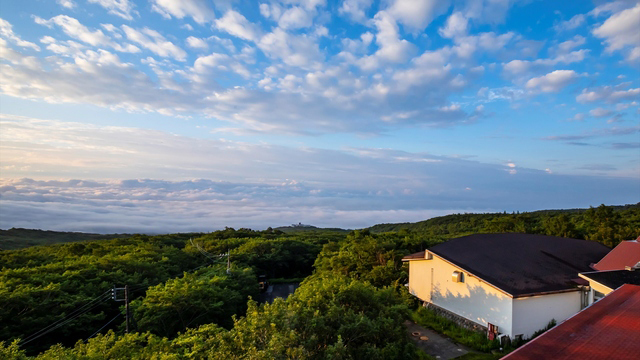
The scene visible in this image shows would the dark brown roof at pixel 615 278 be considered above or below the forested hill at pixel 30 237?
above

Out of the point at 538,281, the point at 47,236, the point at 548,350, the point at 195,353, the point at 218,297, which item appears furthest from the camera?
the point at 47,236

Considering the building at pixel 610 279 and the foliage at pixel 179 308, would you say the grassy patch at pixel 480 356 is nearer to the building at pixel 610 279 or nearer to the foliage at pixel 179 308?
the building at pixel 610 279

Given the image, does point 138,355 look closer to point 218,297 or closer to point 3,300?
point 218,297

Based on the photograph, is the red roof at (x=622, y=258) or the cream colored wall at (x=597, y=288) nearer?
the cream colored wall at (x=597, y=288)

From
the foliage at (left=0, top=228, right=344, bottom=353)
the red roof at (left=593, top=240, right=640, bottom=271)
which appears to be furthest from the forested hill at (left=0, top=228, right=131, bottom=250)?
the red roof at (left=593, top=240, right=640, bottom=271)

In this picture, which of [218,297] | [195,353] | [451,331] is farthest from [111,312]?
[451,331]

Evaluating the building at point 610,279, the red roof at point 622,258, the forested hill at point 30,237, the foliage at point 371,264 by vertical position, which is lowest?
the forested hill at point 30,237

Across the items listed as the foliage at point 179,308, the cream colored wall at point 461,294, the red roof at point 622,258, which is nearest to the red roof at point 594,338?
the cream colored wall at point 461,294

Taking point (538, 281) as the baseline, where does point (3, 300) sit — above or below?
below

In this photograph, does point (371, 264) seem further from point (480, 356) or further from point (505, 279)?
point (480, 356)
